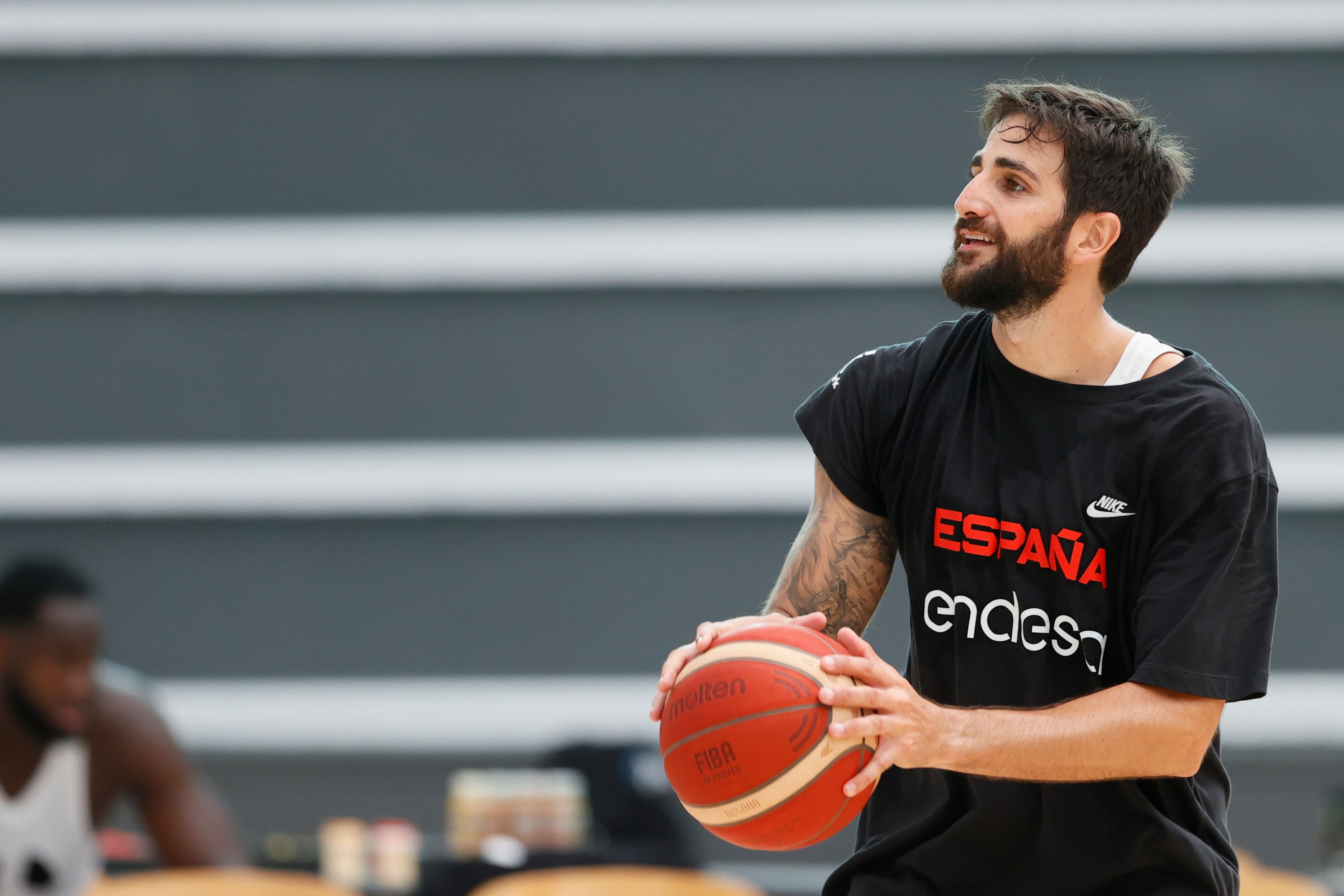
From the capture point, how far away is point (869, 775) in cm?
237

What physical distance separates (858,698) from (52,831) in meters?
4.52

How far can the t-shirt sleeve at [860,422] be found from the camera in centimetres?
286

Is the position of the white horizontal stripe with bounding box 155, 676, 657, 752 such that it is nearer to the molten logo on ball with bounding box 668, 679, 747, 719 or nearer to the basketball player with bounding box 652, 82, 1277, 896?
the basketball player with bounding box 652, 82, 1277, 896

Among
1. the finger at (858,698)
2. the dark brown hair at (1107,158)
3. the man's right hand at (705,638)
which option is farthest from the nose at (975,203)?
the finger at (858,698)

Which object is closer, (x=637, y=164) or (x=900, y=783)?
(x=900, y=783)

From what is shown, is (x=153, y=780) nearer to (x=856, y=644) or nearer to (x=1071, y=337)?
(x=856, y=644)

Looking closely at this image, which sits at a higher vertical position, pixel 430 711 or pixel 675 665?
pixel 675 665

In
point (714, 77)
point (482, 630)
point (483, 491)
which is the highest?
point (714, 77)

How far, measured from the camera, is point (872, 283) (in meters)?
7.59

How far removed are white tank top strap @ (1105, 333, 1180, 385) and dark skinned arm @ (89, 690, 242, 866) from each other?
458 cm

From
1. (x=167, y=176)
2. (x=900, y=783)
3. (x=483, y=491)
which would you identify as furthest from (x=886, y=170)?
(x=900, y=783)

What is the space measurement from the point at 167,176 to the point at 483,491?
2452 millimetres

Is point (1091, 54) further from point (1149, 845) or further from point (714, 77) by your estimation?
point (1149, 845)

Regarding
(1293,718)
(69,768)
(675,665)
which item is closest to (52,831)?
(69,768)
